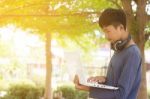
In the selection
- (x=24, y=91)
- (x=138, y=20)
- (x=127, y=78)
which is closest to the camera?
(x=127, y=78)

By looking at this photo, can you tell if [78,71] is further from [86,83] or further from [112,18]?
[112,18]

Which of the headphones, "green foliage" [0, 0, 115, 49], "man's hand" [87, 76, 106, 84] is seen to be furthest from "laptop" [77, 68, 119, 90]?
"green foliage" [0, 0, 115, 49]

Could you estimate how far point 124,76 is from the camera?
9.31ft

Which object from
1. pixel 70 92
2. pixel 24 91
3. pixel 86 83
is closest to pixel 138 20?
pixel 86 83

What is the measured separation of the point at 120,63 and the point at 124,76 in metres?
0.13

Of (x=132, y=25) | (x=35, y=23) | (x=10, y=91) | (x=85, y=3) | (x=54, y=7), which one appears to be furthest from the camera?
(x=10, y=91)

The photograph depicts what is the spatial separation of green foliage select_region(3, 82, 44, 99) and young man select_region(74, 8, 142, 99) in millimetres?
11049

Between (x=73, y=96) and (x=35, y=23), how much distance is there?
6.07 metres

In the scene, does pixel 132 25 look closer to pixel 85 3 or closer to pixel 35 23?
pixel 85 3

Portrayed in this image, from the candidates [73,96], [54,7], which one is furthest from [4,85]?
A: [54,7]

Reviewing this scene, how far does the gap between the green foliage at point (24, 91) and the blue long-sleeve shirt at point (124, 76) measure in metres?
11.0

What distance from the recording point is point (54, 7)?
7723 mm

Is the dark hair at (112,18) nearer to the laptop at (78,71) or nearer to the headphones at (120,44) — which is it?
the headphones at (120,44)

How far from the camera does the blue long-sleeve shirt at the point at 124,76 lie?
9.32ft
